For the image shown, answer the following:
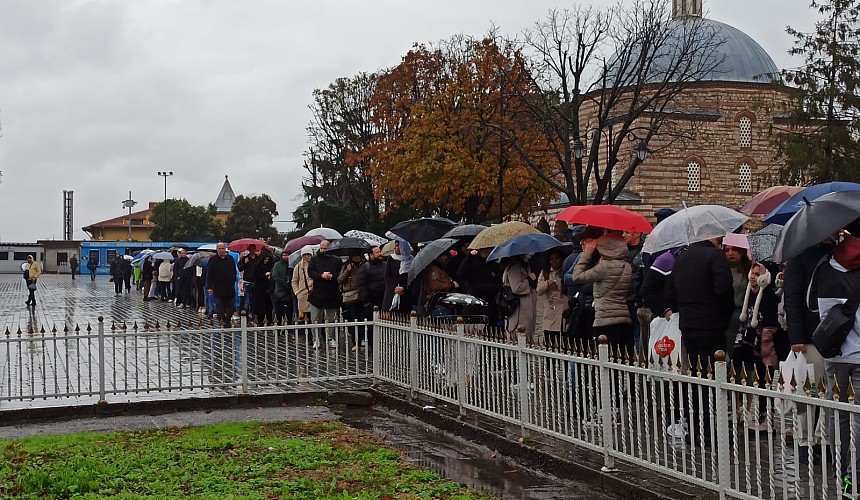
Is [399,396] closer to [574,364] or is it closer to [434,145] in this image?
[574,364]

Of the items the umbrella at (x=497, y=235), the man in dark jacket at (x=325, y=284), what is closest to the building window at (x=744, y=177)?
the man in dark jacket at (x=325, y=284)

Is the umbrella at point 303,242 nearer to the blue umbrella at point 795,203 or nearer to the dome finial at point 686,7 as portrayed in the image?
the blue umbrella at point 795,203

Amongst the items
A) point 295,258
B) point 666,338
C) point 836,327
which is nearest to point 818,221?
point 836,327

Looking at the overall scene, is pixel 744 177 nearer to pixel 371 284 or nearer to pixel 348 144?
pixel 348 144

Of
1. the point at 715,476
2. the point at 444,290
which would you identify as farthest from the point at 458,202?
the point at 715,476

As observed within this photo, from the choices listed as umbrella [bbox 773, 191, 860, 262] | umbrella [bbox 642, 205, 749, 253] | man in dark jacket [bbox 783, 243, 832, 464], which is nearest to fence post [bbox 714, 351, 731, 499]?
man in dark jacket [bbox 783, 243, 832, 464]

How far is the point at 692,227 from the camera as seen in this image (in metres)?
9.27

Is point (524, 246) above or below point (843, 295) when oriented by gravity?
above

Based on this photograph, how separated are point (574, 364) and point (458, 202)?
31.1 metres

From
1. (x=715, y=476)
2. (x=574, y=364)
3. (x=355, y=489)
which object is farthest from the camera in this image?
(x=574, y=364)

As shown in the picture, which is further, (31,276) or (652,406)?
(31,276)

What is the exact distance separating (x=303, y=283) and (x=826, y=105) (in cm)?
2658

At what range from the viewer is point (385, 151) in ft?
141

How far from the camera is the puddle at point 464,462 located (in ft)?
24.5
